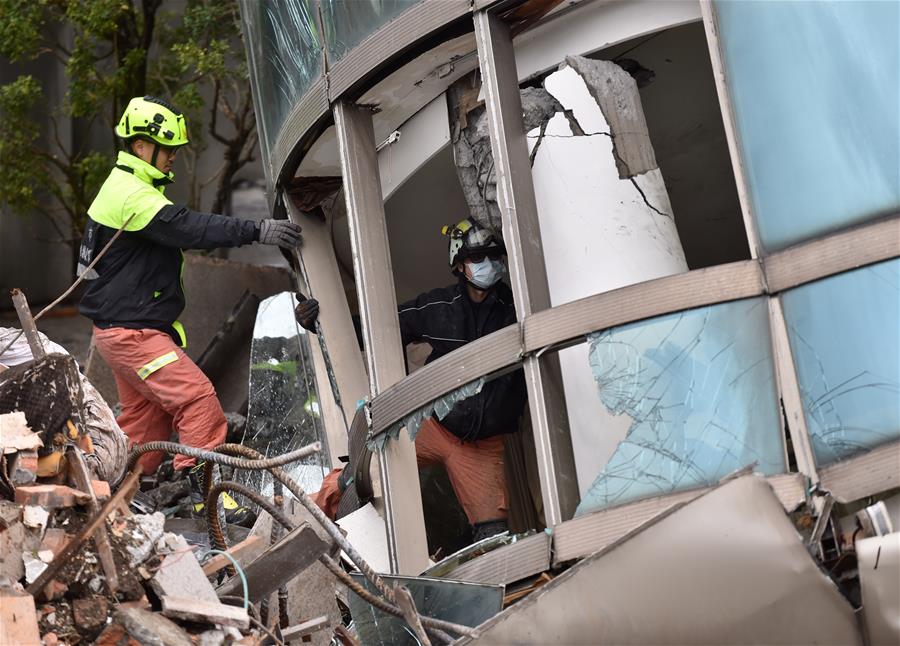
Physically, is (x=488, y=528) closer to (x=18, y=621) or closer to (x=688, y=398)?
(x=688, y=398)

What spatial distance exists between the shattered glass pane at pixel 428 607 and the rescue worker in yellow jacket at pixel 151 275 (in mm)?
2384

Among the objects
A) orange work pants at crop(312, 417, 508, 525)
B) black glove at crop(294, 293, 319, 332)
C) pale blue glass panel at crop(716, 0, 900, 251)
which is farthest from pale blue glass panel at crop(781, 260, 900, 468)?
black glove at crop(294, 293, 319, 332)

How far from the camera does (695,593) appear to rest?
468 centimetres

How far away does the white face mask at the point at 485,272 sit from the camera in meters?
7.81

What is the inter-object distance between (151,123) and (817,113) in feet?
13.1

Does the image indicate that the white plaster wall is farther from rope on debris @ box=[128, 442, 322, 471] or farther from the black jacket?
rope on debris @ box=[128, 442, 322, 471]

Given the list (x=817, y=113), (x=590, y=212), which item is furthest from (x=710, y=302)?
(x=590, y=212)

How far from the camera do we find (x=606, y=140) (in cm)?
644

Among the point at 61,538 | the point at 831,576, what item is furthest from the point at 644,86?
the point at 61,538

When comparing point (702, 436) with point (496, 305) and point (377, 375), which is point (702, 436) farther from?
point (496, 305)

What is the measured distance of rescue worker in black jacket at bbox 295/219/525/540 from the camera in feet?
25.0

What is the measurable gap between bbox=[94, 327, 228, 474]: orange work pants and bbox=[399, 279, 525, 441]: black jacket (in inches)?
45.8

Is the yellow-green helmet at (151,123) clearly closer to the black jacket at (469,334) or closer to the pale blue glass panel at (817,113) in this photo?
the black jacket at (469,334)

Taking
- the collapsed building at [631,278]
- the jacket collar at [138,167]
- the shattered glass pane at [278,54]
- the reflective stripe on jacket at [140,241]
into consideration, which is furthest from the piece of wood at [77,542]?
the jacket collar at [138,167]
